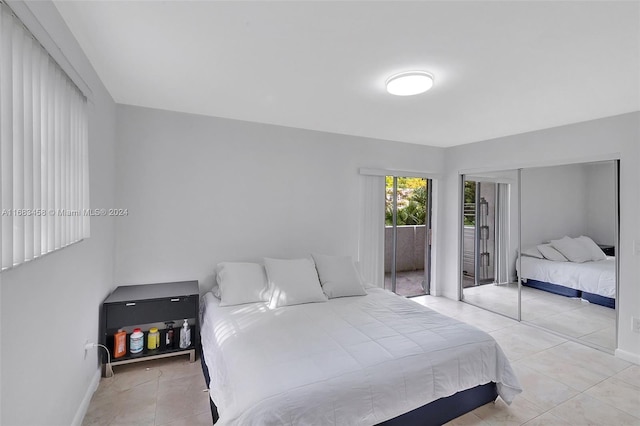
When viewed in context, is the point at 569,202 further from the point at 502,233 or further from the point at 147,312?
the point at 147,312

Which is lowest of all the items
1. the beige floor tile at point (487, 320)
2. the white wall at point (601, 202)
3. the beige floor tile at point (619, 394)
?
the beige floor tile at point (619, 394)

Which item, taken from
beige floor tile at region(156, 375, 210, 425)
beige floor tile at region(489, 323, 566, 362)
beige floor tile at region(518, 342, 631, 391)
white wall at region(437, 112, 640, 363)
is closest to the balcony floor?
beige floor tile at region(489, 323, 566, 362)

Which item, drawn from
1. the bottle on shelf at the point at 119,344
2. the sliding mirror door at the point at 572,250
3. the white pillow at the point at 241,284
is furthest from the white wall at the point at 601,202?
the bottle on shelf at the point at 119,344

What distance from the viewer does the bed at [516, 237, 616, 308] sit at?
3109 millimetres

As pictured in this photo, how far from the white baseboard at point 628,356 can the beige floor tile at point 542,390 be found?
107cm

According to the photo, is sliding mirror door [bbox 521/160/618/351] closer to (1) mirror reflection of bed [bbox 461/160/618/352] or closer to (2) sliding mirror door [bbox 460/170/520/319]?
(1) mirror reflection of bed [bbox 461/160/618/352]

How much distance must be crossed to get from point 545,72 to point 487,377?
224 centimetres

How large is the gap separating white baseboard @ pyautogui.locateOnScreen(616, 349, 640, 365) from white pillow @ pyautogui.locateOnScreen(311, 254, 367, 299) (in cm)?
259

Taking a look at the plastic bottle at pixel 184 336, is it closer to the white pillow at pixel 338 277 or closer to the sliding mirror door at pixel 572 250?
the white pillow at pixel 338 277

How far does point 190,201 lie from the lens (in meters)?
3.18

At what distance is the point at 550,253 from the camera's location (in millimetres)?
3637

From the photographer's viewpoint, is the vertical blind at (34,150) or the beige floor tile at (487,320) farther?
the beige floor tile at (487,320)

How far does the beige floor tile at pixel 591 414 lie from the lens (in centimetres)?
205

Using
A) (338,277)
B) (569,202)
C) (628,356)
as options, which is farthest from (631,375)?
(338,277)
